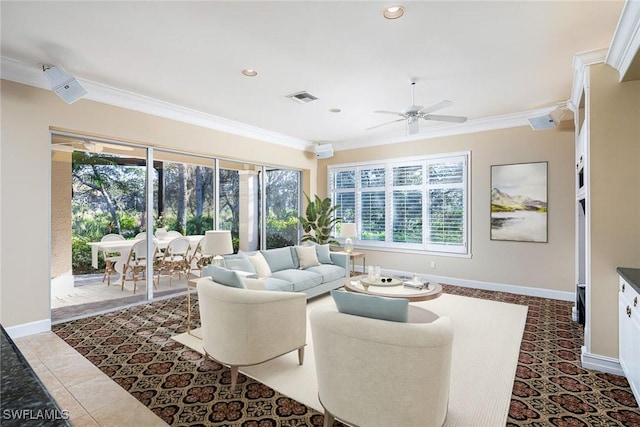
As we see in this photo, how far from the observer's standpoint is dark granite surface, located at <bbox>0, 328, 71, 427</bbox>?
60 cm

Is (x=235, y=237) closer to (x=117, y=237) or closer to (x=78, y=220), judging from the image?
(x=117, y=237)

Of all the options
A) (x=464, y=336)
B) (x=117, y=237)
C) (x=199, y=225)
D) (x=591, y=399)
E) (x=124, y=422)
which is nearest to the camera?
(x=124, y=422)

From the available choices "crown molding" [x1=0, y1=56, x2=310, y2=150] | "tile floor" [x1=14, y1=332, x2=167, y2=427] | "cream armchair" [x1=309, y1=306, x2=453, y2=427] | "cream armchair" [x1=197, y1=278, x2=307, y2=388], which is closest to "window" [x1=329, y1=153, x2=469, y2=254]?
"crown molding" [x1=0, y1=56, x2=310, y2=150]

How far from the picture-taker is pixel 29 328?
370 cm

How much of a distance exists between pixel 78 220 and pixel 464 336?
16.9 feet

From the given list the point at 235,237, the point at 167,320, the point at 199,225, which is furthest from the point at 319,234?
the point at 167,320

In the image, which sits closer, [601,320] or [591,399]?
[591,399]

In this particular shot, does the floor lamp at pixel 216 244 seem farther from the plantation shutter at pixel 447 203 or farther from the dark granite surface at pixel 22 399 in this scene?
the plantation shutter at pixel 447 203

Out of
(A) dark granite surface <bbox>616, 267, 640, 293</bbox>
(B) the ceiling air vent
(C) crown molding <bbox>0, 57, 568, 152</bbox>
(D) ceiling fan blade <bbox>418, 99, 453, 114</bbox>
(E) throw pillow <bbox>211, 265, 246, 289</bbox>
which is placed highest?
(B) the ceiling air vent

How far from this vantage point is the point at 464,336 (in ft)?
12.0

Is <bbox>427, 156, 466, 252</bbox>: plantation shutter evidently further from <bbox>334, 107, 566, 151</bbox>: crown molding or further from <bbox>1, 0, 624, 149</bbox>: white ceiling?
<bbox>1, 0, 624, 149</bbox>: white ceiling

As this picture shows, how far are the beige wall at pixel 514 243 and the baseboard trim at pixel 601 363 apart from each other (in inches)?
98.7

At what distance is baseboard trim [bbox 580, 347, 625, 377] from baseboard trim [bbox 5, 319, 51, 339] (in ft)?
19.0

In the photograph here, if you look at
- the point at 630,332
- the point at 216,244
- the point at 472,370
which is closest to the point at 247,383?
the point at 216,244
